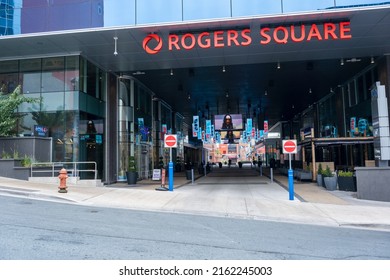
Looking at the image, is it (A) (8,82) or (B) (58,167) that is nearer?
(B) (58,167)

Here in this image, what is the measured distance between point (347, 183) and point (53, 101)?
16.5m

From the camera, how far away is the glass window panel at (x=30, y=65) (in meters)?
20.8

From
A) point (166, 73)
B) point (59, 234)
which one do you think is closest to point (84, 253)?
point (59, 234)

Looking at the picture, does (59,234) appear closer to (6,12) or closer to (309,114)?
(6,12)

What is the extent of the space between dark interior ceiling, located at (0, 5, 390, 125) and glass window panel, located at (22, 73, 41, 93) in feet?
3.79

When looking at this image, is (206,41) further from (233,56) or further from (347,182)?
(347,182)

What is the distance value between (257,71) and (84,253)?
64.3 feet

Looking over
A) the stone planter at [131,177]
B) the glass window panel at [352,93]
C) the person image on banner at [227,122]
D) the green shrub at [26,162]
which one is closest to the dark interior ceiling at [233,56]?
the glass window panel at [352,93]

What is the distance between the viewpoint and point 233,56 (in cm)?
1991

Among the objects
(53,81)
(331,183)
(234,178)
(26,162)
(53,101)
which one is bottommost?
(234,178)

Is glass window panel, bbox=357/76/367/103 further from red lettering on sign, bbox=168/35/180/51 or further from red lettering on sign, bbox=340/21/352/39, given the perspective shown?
red lettering on sign, bbox=168/35/180/51

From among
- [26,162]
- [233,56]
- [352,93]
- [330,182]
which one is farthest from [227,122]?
[26,162]

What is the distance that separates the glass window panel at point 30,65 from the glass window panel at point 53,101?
184cm

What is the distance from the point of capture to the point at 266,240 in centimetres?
766
